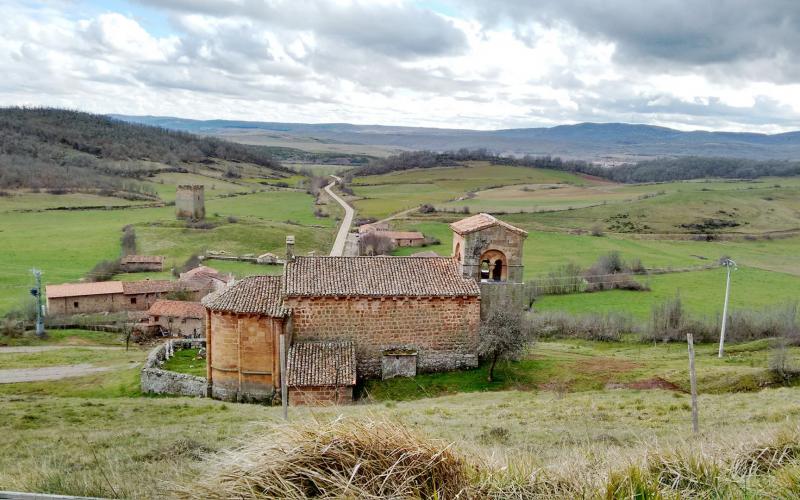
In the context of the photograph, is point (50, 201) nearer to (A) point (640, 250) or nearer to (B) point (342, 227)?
(B) point (342, 227)

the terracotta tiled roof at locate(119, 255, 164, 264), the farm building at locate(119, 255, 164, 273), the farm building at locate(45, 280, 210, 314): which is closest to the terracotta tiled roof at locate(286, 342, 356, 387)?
the farm building at locate(45, 280, 210, 314)

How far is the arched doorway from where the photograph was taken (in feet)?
79.5

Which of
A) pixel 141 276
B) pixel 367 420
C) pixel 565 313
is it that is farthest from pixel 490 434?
pixel 141 276

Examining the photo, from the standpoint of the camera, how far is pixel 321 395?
68.2 ft

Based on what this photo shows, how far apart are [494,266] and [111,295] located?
33672mm

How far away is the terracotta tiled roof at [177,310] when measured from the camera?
1575 inches

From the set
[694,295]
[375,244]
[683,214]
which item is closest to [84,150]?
[375,244]

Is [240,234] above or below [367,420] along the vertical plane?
below

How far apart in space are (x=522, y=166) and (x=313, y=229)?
249 feet

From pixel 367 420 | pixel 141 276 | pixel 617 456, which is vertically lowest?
pixel 141 276

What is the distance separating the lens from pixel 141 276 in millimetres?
54844

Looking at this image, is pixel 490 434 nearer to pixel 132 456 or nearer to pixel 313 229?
pixel 132 456

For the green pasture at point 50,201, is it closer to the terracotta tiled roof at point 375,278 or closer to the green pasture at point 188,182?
the green pasture at point 188,182

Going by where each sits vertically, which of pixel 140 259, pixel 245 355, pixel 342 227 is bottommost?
pixel 140 259
